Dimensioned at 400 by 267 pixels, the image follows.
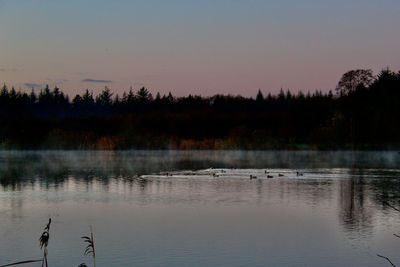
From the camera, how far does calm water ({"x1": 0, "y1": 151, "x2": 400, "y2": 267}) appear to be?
29.1ft

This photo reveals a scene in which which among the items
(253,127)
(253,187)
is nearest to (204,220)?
(253,187)

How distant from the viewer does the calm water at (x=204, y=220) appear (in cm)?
888

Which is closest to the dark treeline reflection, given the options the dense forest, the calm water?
the calm water

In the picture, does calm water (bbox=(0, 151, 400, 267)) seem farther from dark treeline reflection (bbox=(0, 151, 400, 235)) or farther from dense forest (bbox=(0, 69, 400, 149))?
dense forest (bbox=(0, 69, 400, 149))

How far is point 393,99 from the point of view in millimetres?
52438

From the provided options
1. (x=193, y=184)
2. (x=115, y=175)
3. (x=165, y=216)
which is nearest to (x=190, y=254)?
(x=165, y=216)

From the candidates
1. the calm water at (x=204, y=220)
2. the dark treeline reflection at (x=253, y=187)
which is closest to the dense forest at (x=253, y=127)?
the dark treeline reflection at (x=253, y=187)

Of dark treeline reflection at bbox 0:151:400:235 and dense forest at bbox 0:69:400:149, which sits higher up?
dense forest at bbox 0:69:400:149

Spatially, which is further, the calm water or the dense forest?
the dense forest

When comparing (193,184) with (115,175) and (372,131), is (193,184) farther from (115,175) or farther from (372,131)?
(372,131)

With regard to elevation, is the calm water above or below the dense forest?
below

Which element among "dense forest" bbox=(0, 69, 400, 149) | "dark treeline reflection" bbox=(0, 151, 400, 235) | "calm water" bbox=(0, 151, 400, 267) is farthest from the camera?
"dense forest" bbox=(0, 69, 400, 149)

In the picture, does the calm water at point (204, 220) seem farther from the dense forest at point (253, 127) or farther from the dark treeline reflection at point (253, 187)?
the dense forest at point (253, 127)

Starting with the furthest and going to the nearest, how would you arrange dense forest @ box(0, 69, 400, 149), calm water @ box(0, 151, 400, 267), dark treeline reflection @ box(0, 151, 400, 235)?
dense forest @ box(0, 69, 400, 149) < dark treeline reflection @ box(0, 151, 400, 235) < calm water @ box(0, 151, 400, 267)
